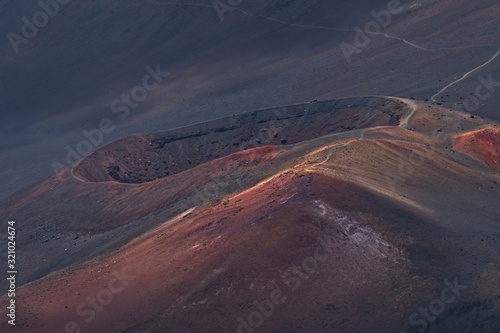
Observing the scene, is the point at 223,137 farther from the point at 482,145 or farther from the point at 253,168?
the point at 482,145

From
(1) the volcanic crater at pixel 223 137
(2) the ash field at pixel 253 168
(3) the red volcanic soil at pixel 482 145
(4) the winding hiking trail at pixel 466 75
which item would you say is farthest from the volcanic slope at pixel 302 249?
(4) the winding hiking trail at pixel 466 75

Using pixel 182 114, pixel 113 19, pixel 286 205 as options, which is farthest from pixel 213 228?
pixel 113 19

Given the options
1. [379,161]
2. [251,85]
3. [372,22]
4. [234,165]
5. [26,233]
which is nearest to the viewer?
[379,161]

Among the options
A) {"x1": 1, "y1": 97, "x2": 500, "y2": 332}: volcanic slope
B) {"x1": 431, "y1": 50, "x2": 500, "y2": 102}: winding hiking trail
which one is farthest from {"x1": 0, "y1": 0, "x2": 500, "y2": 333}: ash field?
{"x1": 431, "y1": 50, "x2": 500, "y2": 102}: winding hiking trail

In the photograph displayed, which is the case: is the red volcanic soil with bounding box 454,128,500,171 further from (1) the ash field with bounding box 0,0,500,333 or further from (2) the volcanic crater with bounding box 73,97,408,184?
(2) the volcanic crater with bounding box 73,97,408,184

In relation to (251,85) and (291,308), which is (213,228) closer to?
(291,308)
